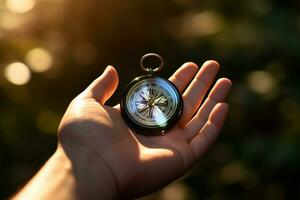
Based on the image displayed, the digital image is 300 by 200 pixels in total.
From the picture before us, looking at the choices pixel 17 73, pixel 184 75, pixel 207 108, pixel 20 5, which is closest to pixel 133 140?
pixel 207 108

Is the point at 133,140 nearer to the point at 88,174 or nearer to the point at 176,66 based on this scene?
the point at 88,174

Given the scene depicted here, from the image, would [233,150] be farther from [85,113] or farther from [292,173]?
[85,113]

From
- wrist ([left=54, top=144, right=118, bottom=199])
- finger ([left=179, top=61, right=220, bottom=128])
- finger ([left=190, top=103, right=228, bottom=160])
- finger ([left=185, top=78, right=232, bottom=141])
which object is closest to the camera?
wrist ([left=54, top=144, right=118, bottom=199])

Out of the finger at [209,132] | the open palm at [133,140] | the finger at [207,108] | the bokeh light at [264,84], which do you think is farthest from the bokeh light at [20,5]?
the finger at [209,132]

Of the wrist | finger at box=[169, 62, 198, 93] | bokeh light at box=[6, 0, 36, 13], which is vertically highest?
the wrist

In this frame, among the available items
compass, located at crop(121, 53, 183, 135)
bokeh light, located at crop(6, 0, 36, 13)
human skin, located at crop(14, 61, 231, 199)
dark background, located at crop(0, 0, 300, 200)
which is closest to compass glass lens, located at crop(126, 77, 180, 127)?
compass, located at crop(121, 53, 183, 135)

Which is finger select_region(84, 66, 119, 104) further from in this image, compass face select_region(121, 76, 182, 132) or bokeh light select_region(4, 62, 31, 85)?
bokeh light select_region(4, 62, 31, 85)

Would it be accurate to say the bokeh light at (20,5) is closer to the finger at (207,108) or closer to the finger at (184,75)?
the finger at (184,75)
